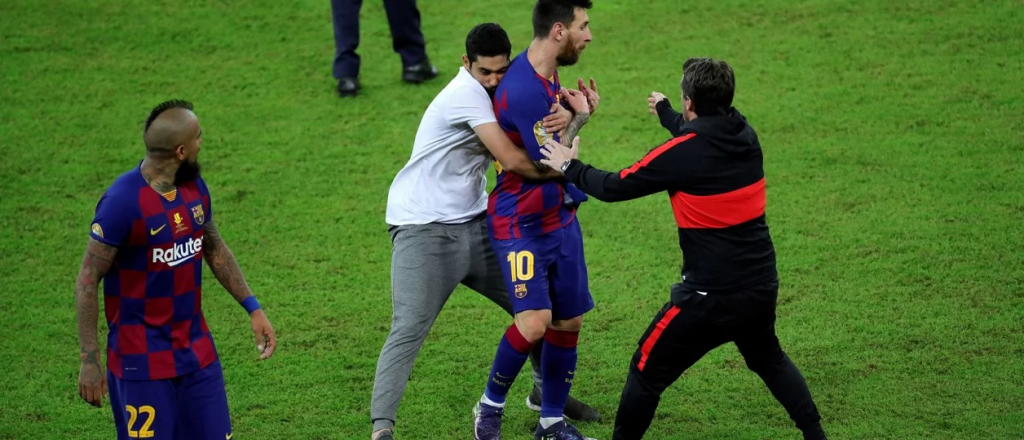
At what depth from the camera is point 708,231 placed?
4707mm

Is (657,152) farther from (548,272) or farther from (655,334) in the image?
(548,272)

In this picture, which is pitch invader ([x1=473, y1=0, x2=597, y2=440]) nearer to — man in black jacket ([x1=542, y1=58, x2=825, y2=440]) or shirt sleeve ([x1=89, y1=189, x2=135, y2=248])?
man in black jacket ([x1=542, y1=58, x2=825, y2=440])

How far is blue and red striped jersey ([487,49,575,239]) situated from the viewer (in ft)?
16.3

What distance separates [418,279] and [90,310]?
1.52 m

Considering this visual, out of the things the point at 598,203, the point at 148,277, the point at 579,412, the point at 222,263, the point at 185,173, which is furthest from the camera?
the point at 598,203

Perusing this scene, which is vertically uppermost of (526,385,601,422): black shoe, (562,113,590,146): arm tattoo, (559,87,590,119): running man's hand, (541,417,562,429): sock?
(559,87,590,119): running man's hand

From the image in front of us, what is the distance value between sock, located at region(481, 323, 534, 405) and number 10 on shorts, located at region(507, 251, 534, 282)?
0.84ft

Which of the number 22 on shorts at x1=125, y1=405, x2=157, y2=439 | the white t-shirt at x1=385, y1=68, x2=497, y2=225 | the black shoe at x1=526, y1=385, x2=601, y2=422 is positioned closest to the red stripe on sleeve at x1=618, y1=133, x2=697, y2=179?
the white t-shirt at x1=385, y1=68, x2=497, y2=225

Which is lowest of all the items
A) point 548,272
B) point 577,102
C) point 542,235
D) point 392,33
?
point 548,272

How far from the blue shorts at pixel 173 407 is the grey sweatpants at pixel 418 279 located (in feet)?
2.87

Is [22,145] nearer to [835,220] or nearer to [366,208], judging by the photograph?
[366,208]

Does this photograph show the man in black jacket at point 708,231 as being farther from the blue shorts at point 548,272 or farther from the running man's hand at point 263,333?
the running man's hand at point 263,333

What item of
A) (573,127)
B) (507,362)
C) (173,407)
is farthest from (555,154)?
(173,407)

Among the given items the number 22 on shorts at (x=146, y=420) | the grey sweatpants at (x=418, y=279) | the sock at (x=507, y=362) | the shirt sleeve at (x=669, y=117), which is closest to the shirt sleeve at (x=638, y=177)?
the shirt sleeve at (x=669, y=117)
